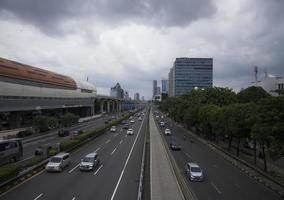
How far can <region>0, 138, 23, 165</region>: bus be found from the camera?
3604 centimetres

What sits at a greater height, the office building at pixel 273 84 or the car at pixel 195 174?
the office building at pixel 273 84

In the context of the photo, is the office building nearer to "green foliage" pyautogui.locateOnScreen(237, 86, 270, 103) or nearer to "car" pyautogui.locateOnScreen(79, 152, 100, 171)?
"green foliage" pyautogui.locateOnScreen(237, 86, 270, 103)

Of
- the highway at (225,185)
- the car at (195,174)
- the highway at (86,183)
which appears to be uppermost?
the car at (195,174)

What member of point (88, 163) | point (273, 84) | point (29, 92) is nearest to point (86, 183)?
point (88, 163)

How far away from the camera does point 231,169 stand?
40156 mm

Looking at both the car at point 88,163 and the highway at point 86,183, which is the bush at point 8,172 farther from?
the car at point 88,163

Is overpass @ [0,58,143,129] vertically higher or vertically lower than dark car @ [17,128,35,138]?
higher

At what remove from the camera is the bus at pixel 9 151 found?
36041mm

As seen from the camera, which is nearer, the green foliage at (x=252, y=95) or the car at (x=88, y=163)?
the car at (x=88, y=163)

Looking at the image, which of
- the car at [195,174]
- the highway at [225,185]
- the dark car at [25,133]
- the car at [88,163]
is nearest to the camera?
the highway at [225,185]

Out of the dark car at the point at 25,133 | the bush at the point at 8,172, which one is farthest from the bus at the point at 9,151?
the dark car at the point at 25,133

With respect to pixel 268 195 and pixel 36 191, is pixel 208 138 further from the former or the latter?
pixel 36 191

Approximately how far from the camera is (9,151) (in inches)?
1473

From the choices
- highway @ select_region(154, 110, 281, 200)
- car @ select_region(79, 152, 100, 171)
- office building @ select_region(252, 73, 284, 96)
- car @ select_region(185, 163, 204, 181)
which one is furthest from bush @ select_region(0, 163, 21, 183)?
office building @ select_region(252, 73, 284, 96)
